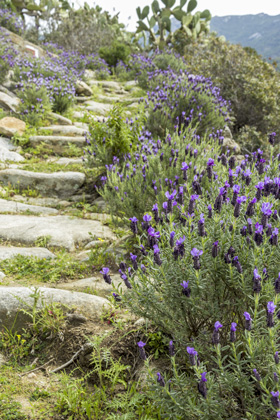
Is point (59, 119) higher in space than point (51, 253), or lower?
higher

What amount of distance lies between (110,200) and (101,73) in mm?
11077

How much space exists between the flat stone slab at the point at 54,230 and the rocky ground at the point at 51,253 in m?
0.01

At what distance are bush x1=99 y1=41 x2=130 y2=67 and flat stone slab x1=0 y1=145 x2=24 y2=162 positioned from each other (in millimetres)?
10670

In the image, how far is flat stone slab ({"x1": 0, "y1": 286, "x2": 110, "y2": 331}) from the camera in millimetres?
2498

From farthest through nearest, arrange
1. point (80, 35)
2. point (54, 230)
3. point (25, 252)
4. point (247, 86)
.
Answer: point (80, 35) < point (247, 86) < point (54, 230) < point (25, 252)

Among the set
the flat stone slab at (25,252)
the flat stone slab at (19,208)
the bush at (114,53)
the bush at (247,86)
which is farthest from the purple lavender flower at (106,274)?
the bush at (114,53)

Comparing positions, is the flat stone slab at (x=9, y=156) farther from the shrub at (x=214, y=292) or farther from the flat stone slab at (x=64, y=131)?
the shrub at (x=214, y=292)

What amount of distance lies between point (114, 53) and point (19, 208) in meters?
12.5

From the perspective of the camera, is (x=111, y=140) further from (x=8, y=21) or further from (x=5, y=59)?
(x=8, y=21)

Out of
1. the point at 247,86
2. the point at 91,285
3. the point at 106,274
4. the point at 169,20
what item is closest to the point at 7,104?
the point at 247,86

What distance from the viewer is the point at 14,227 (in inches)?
155

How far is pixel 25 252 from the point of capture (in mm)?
3416

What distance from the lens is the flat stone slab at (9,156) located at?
5.86 metres

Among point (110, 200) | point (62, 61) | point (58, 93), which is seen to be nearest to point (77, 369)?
point (110, 200)
